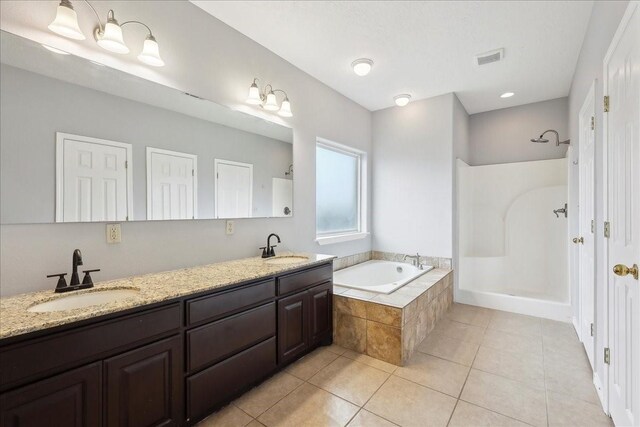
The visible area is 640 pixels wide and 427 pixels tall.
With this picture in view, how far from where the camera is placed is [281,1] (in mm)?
2025

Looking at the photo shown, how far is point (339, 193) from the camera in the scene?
383cm

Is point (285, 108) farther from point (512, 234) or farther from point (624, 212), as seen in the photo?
point (512, 234)

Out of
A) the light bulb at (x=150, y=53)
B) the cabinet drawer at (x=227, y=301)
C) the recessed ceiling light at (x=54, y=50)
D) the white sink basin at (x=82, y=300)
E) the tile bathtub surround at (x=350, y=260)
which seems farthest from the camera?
the tile bathtub surround at (x=350, y=260)

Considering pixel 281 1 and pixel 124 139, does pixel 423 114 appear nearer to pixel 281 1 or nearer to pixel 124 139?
pixel 281 1

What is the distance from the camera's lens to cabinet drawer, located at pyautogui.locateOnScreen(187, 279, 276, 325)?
156 cm

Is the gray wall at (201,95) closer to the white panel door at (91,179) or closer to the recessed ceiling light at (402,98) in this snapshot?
the white panel door at (91,179)

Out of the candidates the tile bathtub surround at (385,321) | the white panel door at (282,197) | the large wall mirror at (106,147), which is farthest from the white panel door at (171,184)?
the tile bathtub surround at (385,321)

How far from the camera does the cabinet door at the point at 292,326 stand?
210cm

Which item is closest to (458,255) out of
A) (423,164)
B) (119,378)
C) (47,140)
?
(423,164)

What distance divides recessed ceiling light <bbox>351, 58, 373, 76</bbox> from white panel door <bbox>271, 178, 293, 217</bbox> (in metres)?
1.30

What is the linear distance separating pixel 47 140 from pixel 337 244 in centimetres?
275

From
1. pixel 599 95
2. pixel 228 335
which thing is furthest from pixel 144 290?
pixel 599 95

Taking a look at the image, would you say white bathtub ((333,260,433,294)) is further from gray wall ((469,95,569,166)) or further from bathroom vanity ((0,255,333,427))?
gray wall ((469,95,569,166))

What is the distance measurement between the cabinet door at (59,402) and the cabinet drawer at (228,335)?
424mm
